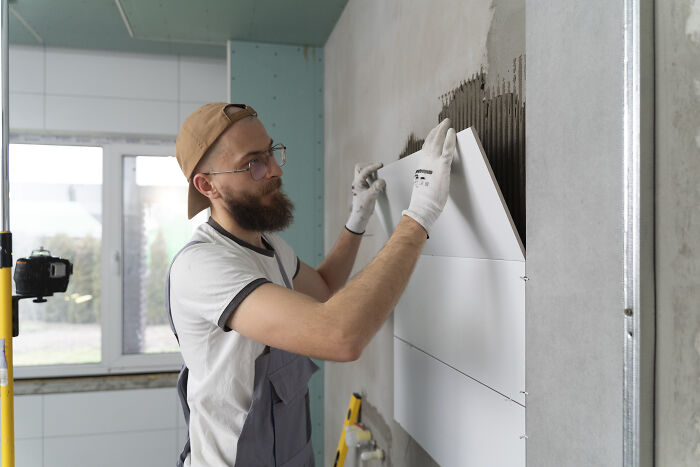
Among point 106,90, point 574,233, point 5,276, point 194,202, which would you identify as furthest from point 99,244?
point 574,233

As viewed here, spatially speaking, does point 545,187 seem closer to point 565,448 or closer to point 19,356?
point 565,448

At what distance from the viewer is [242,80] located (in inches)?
99.8

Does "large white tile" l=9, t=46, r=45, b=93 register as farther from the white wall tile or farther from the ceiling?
the white wall tile

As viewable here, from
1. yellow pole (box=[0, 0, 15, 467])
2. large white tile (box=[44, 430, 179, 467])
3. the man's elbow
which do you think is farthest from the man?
large white tile (box=[44, 430, 179, 467])

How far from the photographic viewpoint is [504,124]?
0.94 meters

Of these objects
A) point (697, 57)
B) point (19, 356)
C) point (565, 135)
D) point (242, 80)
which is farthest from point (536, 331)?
point (19, 356)

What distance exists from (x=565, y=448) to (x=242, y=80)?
2314 mm

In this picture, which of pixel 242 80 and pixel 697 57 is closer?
pixel 697 57

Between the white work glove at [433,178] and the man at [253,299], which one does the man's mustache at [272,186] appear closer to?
the man at [253,299]

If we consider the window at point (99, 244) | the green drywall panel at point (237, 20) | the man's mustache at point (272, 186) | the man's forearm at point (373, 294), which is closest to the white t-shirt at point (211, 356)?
the man's mustache at point (272, 186)

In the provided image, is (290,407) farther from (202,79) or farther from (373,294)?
(202,79)

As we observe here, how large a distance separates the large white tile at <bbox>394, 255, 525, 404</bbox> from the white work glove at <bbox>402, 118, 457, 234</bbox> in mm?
153

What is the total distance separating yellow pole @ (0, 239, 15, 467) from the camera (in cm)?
153

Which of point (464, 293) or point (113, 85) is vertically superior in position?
point (113, 85)
